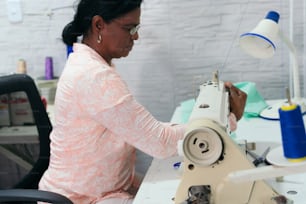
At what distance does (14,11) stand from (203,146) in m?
1.25

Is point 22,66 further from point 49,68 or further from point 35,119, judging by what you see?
point 35,119

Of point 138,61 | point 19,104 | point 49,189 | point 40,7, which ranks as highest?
point 40,7

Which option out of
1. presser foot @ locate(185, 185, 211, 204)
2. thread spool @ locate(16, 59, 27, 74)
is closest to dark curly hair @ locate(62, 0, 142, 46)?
presser foot @ locate(185, 185, 211, 204)

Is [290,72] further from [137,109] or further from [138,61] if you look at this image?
[137,109]

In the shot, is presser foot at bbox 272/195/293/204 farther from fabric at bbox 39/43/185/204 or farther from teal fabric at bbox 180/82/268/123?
teal fabric at bbox 180/82/268/123

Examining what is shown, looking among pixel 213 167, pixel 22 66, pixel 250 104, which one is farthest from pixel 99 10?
pixel 22 66

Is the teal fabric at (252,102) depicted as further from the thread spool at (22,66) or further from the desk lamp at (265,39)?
the thread spool at (22,66)

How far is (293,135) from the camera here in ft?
2.53

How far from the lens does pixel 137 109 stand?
1.12 metres

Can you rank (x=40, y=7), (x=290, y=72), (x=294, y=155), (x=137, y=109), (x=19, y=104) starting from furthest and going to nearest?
(x=40, y=7)
(x=290, y=72)
(x=19, y=104)
(x=137, y=109)
(x=294, y=155)

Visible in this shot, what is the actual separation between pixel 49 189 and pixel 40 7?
33.0 inches

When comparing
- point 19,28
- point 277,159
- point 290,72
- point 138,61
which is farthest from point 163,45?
point 277,159

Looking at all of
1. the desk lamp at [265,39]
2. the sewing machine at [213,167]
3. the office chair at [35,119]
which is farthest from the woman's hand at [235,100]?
the office chair at [35,119]

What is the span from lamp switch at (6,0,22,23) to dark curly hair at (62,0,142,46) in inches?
25.6
